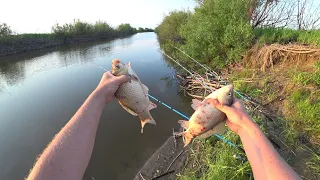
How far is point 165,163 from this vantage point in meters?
5.77

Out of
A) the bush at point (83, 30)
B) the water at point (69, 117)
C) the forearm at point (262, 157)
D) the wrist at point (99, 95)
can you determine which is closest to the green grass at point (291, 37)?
the water at point (69, 117)

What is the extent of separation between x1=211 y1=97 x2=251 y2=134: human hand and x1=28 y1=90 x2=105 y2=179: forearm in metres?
1.07

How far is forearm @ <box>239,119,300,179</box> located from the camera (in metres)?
1.52

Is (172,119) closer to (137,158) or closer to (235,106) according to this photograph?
(137,158)

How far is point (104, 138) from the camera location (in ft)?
26.0

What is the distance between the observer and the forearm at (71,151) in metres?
1.58

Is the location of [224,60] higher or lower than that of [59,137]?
lower

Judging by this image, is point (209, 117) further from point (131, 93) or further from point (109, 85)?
point (109, 85)

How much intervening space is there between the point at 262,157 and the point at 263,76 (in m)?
7.76

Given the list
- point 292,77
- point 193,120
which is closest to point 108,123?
point 292,77

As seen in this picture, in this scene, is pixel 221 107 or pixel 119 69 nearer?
pixel 221 107

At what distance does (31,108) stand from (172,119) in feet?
21.8

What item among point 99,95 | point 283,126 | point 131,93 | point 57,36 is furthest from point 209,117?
point 57,36

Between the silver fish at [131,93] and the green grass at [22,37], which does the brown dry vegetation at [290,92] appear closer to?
the silver fish at [131,93]
